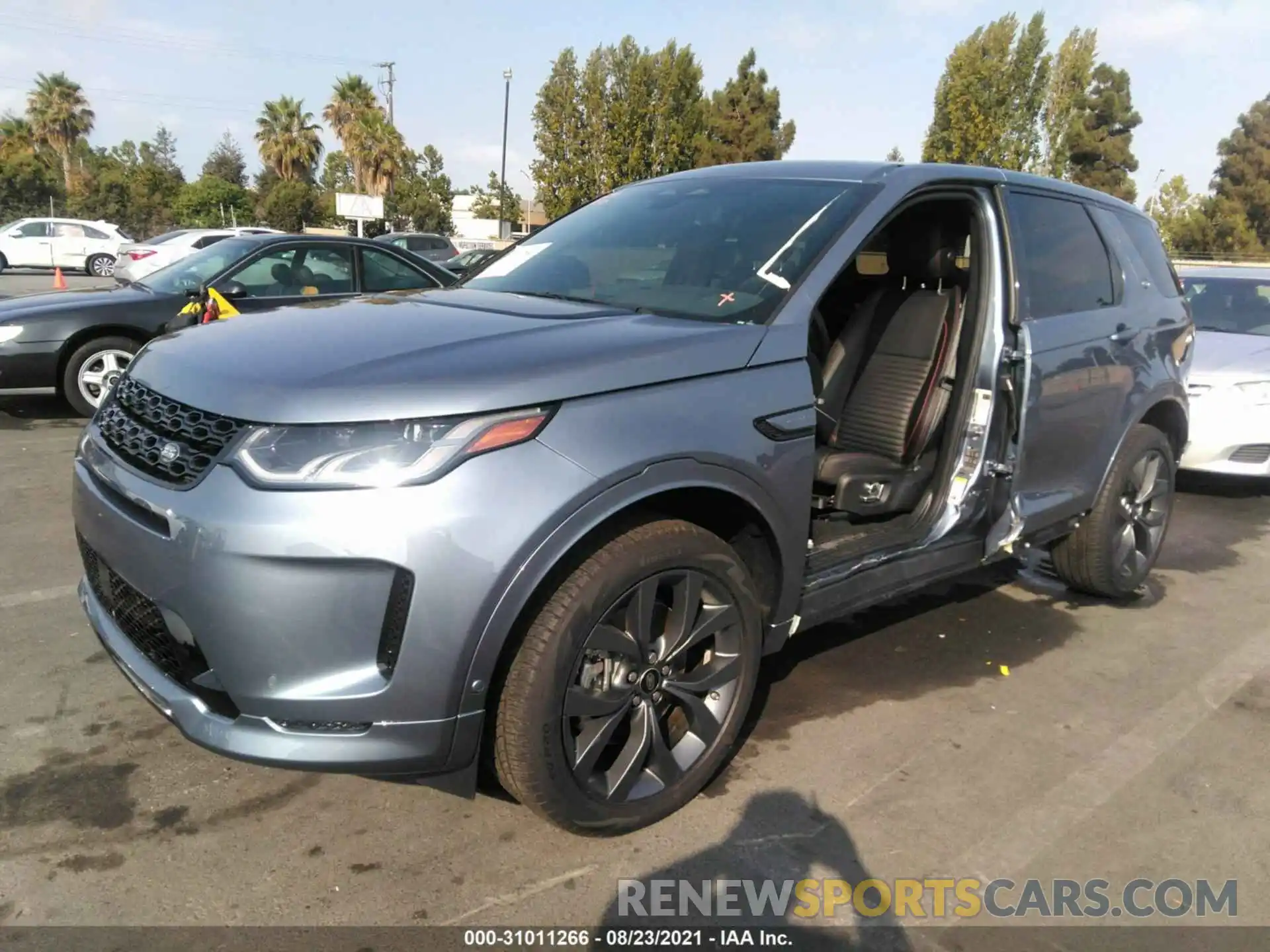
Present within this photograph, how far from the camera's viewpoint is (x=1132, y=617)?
15.2 ft

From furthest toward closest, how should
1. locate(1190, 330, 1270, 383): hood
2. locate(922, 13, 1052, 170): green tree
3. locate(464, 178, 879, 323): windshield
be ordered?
locate(922, 13, 1052, 170): green tree, locate(1190, 330, 1270, 383): hood, locate(464, 178, 879, 323): windshield

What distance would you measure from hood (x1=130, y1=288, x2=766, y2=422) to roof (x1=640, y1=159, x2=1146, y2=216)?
99 centimetres

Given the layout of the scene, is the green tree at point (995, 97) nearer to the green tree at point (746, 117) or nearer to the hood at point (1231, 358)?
the green tree at point (746, 117)

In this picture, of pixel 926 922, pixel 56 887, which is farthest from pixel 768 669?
pixel 56 887

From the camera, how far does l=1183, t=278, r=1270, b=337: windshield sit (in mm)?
7723

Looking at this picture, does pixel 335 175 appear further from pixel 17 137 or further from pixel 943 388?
pixel 943 388

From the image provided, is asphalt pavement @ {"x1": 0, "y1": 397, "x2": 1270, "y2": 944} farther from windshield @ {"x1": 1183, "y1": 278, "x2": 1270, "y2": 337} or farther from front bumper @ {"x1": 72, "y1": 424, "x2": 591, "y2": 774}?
windshield @ {"x1": 1183, "y1": 278, "x2": 1270, "y2": 337}

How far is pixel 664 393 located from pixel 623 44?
109 feet

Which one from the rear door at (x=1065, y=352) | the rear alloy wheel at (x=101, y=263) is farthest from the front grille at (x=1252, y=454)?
the rear alloy wheel at (x=101, y=263)

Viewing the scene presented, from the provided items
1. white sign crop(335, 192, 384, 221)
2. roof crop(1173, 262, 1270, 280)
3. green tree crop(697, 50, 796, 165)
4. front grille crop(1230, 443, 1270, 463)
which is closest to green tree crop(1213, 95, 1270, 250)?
green tree crop(697, 50, 796, 165)

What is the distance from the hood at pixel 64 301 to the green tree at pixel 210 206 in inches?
1573

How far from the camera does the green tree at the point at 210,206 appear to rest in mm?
45438

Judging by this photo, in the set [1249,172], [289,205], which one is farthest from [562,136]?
[1249,172]

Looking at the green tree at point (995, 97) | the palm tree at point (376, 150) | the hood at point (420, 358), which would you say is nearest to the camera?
the hood at point (420, 358)
